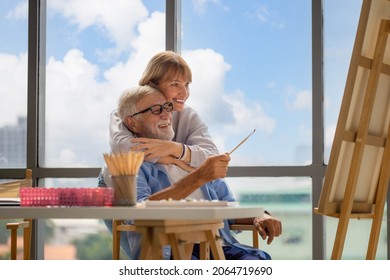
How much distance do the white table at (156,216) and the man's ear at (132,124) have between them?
102cm

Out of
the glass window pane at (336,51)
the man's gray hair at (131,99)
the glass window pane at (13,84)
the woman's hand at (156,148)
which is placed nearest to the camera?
the woman's hand at (156,148)

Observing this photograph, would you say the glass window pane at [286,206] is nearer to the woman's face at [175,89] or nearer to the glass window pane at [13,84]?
the woman's face at [175,89]

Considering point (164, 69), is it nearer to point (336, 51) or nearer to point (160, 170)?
point (160, 170)

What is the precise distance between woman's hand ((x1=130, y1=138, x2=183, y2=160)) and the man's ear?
9cm

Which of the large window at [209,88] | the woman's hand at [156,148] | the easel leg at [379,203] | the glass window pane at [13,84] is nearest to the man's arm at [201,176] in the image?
the woman's hand at [156,148]

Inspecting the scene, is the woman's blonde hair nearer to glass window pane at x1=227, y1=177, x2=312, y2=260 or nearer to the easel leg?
the easel leg

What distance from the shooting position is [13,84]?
478cm

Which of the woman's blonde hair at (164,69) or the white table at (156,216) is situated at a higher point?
the woman's blonde hair at (164,69)

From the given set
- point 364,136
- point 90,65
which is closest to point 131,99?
point 364,136

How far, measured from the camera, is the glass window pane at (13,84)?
15.6 ft

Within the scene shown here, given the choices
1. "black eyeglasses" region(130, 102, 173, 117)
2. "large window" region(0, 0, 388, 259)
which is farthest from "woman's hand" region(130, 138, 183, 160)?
"large window" region(0, 0, 388, 259)

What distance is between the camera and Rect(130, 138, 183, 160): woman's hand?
3.21 meters

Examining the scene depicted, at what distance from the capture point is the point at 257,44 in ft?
14.7
